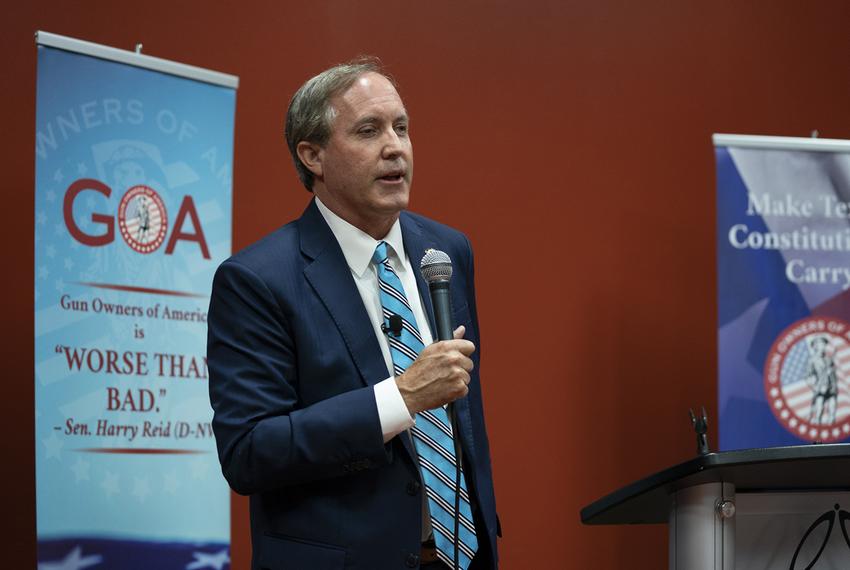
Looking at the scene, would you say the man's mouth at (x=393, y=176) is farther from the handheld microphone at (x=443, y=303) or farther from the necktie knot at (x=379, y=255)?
the handheld microphone at (x=443, y=303)

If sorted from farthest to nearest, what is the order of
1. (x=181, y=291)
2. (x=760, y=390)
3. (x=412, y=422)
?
(x=760, y=390) → (x=181, y=291) → (x=412, y=422)

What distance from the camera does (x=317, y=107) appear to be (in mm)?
2248

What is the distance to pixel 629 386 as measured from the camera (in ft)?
14.8

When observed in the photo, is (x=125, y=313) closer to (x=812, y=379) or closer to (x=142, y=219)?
(x=142, y=219)

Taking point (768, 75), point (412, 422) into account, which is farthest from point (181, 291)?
point (768, 75)

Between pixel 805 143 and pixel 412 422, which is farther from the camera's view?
pixel 805 143

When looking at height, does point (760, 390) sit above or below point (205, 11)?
below

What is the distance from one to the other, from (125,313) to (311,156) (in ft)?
3.42

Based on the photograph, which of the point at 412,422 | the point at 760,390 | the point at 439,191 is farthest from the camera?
the point at 439,191

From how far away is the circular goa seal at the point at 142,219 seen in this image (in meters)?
3.09

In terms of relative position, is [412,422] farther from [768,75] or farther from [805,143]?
[768,75]

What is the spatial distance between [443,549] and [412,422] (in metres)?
0.25

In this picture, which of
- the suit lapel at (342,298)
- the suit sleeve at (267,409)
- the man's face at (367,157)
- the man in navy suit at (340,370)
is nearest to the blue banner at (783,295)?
the man in navy suit at (340,370)

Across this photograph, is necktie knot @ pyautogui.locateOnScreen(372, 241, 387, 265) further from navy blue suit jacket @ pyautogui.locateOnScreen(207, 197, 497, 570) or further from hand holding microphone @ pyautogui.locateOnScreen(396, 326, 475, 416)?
hand holding microphone @ pyautogui.locateOnScreen(396, 326, 475, 416)
